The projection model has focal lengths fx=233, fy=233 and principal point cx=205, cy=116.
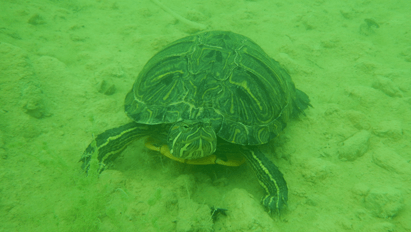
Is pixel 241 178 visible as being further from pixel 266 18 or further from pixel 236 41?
pixel 266 18

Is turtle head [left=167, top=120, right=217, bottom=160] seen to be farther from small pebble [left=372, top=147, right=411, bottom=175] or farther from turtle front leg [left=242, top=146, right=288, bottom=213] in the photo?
small pebble [left=372, top=147, right=411, bottom=175]

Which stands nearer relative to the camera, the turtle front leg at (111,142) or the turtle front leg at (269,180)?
the turtle front leg at (269,180)

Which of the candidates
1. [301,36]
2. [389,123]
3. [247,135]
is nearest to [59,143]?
[247,135]

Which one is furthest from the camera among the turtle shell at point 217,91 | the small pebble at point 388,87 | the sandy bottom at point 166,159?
the small pebble at point 388,87

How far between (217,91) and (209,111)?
31cm

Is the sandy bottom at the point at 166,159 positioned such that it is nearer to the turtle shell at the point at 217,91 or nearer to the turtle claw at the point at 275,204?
the turtle claw at the point at 275,204

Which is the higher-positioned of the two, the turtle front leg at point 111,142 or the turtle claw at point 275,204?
the turtle claw at point 275,204

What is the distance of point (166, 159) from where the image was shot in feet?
10.9

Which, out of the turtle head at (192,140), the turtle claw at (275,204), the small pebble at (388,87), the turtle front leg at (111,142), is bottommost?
the turtle front leg at (111,142)

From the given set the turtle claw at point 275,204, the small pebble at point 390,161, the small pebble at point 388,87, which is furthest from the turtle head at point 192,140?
the small pebble at point 388,87

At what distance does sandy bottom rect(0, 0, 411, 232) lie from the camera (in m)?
2.47

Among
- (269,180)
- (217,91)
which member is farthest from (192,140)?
(269,180)

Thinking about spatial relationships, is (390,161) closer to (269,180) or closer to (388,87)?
(269,180)

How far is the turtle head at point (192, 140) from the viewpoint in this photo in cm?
254
